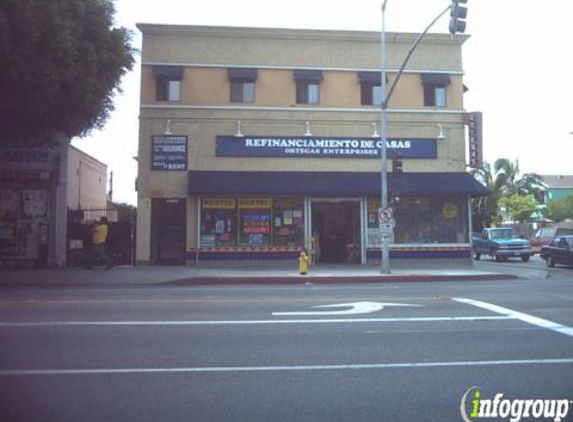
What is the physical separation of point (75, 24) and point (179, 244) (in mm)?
9616

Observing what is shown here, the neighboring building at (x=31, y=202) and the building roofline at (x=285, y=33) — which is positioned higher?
the building roofline at (x=285, y=33)

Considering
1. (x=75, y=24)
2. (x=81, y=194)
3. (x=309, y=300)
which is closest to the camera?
(x=309, y=300)

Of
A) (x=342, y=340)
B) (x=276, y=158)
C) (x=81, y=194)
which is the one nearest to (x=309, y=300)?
(x=342, y=340)

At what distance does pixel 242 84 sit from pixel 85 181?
8.82 metres

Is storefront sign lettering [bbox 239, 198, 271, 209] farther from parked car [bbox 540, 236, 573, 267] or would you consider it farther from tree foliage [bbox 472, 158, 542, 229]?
tree foliage [bbox 472, 158, 542, 229]

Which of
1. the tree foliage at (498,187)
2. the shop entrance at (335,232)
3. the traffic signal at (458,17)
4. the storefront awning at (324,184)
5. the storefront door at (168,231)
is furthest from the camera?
the tree foliage at (498,187)

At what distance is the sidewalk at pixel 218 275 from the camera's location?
55.3ft

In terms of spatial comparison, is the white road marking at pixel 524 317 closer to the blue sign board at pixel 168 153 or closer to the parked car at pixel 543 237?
the blue sign board at pixel 168 153

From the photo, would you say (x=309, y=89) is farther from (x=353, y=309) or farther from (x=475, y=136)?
(x=353, y=309)

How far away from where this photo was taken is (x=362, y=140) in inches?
893

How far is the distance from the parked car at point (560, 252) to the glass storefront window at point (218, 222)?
48.2 ft

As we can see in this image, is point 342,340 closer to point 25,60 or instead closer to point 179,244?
point 25,60

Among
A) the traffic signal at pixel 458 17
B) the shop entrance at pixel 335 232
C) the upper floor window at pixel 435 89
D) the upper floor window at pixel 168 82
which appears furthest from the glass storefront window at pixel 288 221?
the traffic signal at pixel 458 17

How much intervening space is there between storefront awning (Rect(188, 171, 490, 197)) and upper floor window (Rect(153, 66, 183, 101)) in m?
3.47
